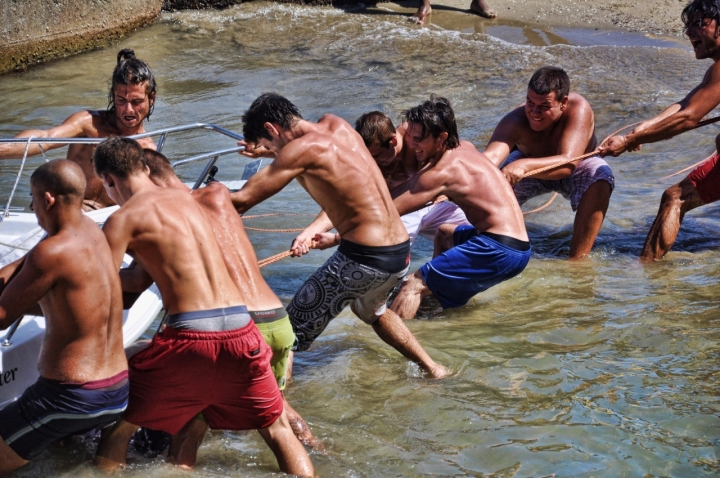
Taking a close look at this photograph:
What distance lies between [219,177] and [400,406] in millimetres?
4589

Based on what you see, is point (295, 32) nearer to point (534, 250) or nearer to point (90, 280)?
point (534, 250)

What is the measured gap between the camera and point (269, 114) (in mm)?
4301

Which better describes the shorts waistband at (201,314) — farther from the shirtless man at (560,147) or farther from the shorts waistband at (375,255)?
the shirtless man at (560,147)

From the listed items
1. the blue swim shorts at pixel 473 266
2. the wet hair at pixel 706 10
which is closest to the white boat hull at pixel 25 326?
the blue swim shorts at pixel 473 266

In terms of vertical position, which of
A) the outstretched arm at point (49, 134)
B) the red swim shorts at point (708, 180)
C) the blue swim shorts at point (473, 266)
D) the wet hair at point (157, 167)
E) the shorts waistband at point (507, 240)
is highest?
the wet hair at point (157, 167)

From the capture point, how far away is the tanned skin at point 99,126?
5234mm

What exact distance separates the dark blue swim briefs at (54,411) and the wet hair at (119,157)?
2.66 ft

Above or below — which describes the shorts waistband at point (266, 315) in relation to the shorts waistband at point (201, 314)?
below

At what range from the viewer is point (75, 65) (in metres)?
12.3

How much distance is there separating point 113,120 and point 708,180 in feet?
14.0

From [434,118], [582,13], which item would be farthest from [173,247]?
[582,13]

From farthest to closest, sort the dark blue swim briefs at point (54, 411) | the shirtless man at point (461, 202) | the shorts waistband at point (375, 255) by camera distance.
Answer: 1. the shirtless man at point (461, 202)
2. the shorts waistband at point (375, 255)
3. the dark blue swim briefs at point (54, 411)

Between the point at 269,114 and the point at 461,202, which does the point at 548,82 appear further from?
the point at 269,114

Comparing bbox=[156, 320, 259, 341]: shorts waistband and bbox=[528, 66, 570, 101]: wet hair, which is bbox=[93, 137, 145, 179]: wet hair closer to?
bbox=[156, 320, 259, 341]: shorts waistband
